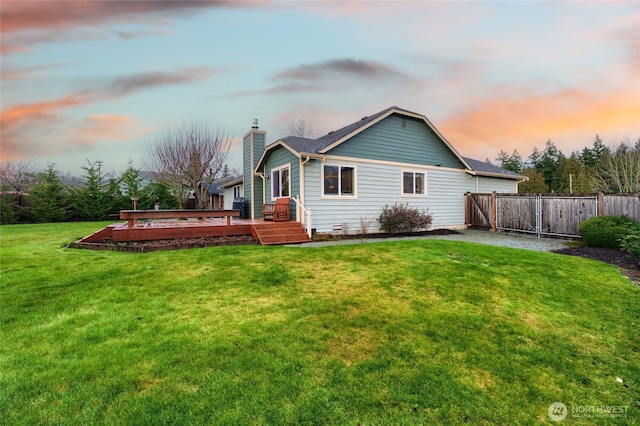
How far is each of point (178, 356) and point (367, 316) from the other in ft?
7.08

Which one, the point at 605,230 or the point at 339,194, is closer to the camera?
the point at 605,230

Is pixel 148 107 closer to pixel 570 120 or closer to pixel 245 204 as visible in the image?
pixel 245 204

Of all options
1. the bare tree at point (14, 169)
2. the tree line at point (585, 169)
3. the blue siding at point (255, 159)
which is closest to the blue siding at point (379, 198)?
the blue siding at point (255, 159)

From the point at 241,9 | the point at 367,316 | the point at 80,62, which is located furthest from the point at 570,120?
the point at 80,62

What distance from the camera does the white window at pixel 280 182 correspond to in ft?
38.8

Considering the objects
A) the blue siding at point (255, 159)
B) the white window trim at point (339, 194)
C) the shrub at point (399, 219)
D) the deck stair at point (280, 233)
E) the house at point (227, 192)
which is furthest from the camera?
the house at point (227, 192)

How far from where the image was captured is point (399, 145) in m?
12.8

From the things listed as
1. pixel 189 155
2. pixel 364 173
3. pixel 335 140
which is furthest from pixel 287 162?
pixel 189 155

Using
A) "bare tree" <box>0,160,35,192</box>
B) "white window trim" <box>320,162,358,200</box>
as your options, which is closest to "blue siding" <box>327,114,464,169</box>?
"white window trim" <box>320,162,358,200</box>

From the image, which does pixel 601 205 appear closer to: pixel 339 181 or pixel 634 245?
pixel 634 245

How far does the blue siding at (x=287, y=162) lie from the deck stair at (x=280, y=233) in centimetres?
88

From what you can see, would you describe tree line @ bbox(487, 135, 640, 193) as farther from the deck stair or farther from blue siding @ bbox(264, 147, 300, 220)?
the deck stair

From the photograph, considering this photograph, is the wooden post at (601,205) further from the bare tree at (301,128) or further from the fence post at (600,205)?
the bare tree at (301,128)

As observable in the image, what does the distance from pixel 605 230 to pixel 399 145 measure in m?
7.31
